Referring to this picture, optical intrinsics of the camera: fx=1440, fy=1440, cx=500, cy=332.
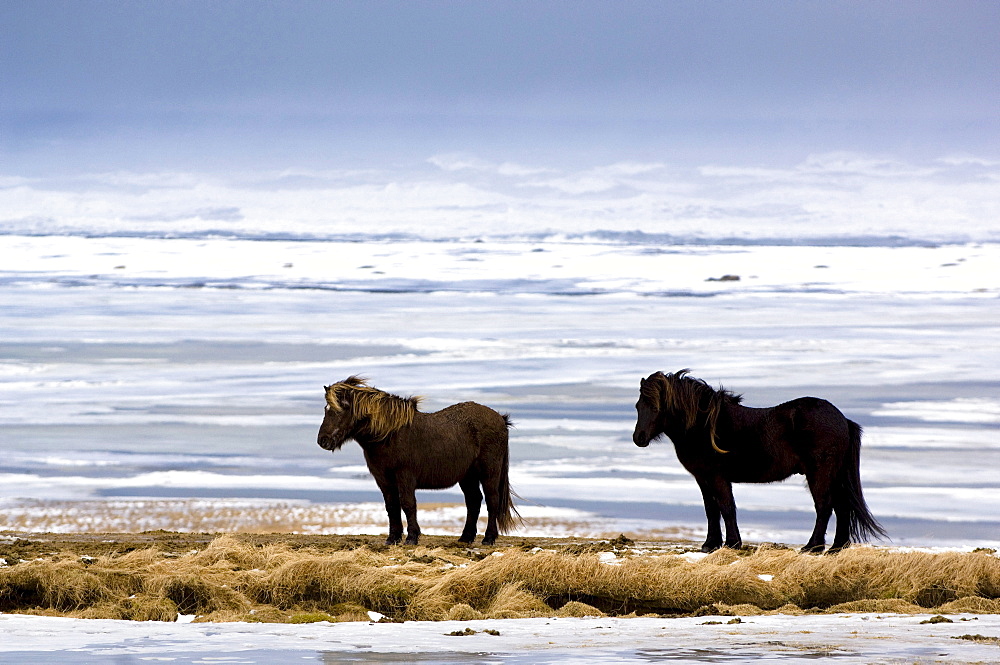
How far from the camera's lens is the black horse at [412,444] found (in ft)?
35.3

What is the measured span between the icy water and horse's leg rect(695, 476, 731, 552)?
108 cm

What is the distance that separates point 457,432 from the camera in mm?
11086

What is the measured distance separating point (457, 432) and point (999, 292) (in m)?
33.6

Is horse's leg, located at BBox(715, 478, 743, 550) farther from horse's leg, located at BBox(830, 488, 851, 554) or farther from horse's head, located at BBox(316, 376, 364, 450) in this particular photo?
horse's head, located at BBox(316, 376, 364, 450)

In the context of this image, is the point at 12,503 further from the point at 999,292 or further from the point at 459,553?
the point at 999,292

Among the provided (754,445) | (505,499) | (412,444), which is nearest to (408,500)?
(412,444)

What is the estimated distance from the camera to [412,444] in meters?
10.9

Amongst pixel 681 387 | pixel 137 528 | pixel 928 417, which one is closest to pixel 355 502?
pixel 137 528

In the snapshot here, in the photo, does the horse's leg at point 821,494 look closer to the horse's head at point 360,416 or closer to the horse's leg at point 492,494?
the horse's leg at point 492,494

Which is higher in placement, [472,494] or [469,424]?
[469,424]

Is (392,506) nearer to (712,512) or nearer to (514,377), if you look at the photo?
(712,512)

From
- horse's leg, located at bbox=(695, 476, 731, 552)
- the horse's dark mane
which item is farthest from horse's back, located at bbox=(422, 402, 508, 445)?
horse's leg, located at bbox=(695, 476, 731, 552)

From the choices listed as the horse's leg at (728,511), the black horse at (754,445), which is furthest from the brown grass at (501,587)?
the black horse at (754,445)

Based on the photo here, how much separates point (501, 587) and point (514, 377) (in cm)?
1305
